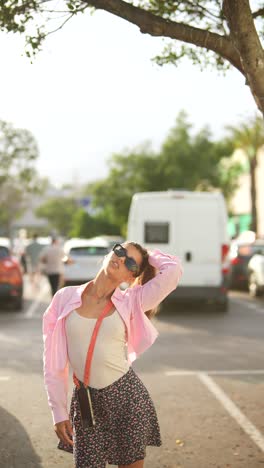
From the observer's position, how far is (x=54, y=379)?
3539 millimetres

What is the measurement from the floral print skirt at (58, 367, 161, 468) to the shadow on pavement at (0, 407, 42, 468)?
6.21 feet

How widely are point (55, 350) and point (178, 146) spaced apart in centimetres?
5094

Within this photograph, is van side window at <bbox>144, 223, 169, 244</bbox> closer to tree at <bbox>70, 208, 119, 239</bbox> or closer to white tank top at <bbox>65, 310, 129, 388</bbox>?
white tank top at <bbox>65, 310, 129, 388</bbox>

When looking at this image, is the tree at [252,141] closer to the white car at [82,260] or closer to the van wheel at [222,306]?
the white car at [82,260]

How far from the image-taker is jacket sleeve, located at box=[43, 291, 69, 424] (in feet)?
11.5

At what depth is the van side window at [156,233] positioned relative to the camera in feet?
51.3

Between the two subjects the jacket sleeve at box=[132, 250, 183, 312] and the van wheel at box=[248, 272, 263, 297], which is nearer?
the jacket sleeve at box=[132, 250, 183, 312]

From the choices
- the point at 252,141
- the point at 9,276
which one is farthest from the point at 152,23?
the point at 252,141

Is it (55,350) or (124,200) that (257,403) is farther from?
(124,200)

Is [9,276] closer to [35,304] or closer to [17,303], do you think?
[17,303]

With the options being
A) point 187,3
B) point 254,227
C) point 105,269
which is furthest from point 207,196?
point 254,227

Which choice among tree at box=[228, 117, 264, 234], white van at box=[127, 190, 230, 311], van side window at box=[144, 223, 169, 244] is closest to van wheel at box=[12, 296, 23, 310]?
white van at box=[127, 190, 230, 311]

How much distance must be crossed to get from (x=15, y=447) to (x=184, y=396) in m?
2.33

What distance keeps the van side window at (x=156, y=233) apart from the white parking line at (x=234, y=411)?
708cm
